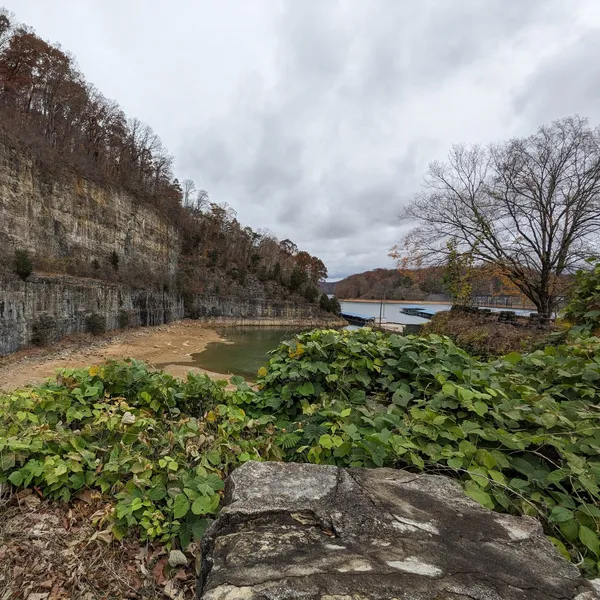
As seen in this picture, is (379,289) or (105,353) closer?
(105,353)

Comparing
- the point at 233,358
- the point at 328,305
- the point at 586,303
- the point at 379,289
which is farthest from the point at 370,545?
the point at 379,289

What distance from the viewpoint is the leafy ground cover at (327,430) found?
1646mm

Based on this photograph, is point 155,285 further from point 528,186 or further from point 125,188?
point 528,186

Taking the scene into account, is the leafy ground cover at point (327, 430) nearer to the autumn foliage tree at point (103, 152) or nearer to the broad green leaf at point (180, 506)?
the broad green leaf at point (180, 506)

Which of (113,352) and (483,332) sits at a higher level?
(483,332)

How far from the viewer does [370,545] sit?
111cm

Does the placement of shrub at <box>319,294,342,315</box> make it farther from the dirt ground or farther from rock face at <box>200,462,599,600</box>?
rock face at <box>200,462,599,600</box>

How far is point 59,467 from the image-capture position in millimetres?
1921

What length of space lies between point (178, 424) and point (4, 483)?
1012 mm

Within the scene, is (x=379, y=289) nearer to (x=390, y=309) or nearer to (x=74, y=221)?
(x=390, y=309)

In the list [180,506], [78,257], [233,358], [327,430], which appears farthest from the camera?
[78,257]

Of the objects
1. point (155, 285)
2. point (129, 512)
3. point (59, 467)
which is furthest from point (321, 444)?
point (155, 285)

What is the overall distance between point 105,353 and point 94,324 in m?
5.20

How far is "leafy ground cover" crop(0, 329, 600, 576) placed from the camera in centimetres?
165
